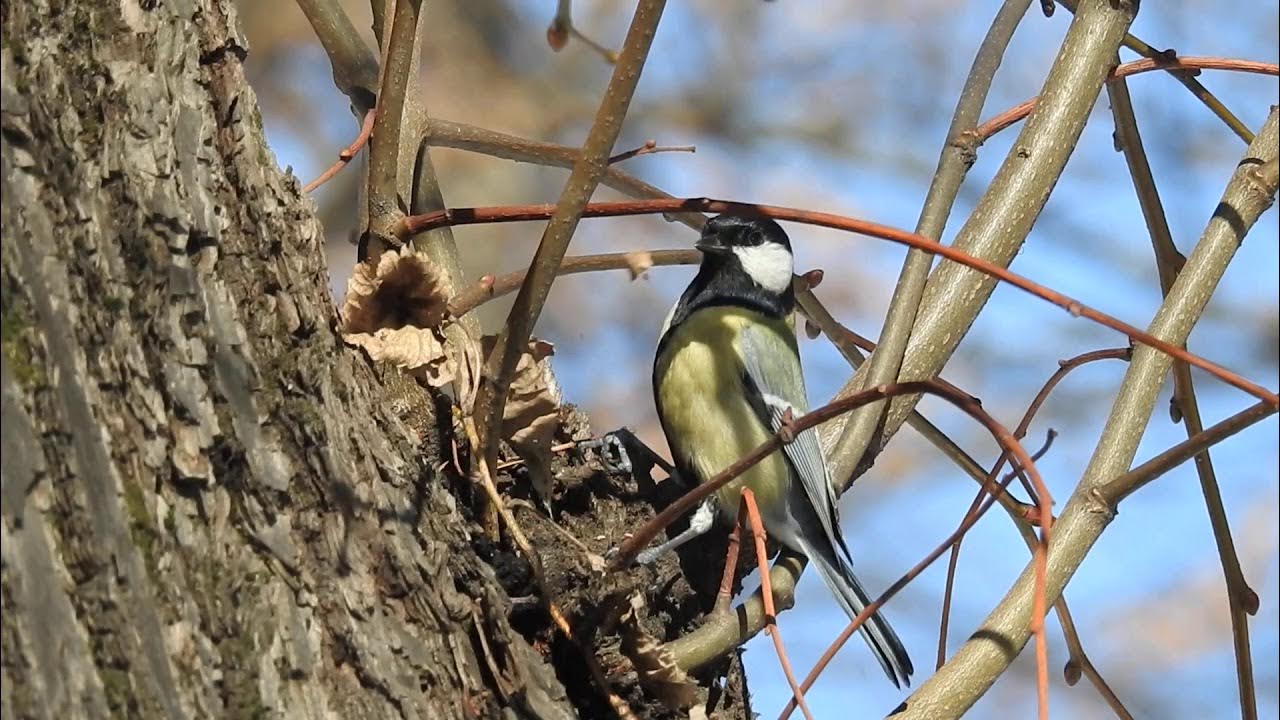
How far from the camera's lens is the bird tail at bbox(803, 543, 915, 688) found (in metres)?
2.39

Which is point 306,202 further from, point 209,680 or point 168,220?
point 209,680

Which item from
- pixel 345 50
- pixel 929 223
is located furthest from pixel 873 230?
pixel 345 50

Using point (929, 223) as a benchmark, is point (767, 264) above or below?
above

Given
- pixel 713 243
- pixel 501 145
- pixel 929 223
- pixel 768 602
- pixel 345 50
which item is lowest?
pixel 768 602

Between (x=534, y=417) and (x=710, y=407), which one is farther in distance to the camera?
(x=710, y=407)

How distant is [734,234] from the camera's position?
9.84 feet

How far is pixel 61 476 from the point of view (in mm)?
940

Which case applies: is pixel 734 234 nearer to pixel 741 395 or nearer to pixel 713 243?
pixel 713 243

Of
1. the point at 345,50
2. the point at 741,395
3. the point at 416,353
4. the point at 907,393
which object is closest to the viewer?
the point at 907,393

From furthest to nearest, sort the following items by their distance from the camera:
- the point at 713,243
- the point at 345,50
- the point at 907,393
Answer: the point at 713,243, the point at 345,50, the point at 907,393

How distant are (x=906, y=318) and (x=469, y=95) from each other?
4.34 metres

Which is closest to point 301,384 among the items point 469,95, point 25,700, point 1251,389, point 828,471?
point 25,700

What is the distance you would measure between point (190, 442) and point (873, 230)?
0.65 metres

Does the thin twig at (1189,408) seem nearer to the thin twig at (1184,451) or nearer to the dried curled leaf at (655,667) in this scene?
the thin twig at (1184,451)
